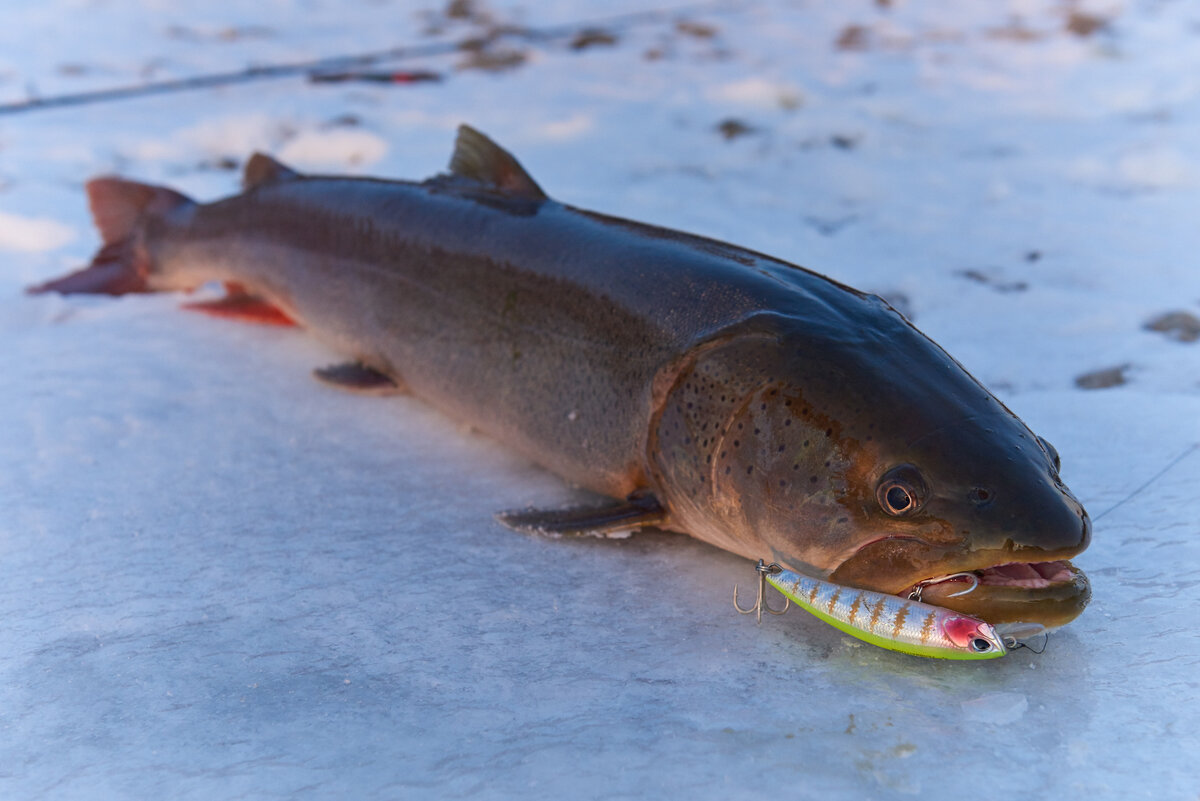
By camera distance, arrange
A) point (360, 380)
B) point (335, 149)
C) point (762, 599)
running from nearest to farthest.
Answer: point (762, 599) → point (360, 380) → point (335, 149)

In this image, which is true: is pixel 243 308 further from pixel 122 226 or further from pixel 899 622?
pixel 899 622

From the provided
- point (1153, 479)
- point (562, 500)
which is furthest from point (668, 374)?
point (1153, 479)

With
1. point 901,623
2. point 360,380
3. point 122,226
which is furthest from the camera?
point 122,226

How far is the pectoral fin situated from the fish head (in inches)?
3.6

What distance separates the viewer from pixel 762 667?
229 centimetres

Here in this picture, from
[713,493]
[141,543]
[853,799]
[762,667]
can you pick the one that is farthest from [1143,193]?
[141,543]

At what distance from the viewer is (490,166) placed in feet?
11.9

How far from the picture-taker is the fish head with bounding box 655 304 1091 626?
217 centimetres

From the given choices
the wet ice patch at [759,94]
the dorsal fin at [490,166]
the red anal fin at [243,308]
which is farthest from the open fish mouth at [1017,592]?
the wet ice patch at [759,94]

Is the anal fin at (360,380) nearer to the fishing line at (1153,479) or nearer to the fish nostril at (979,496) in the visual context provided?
the fish nostril at (979,496)

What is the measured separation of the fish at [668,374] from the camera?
224 centimetres

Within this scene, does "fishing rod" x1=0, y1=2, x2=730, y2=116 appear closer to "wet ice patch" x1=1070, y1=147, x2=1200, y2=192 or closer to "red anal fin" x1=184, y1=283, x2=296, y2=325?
"red anal fin" x1=184, y1=283, x2=296, y2=325

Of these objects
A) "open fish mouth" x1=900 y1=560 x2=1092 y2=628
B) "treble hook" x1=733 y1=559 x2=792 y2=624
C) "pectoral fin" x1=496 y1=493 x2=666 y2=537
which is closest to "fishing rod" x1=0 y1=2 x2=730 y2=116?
"pectoral fin" x1=496 y1=493 x2=666 y2=537

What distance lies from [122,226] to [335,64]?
11.1 ft
